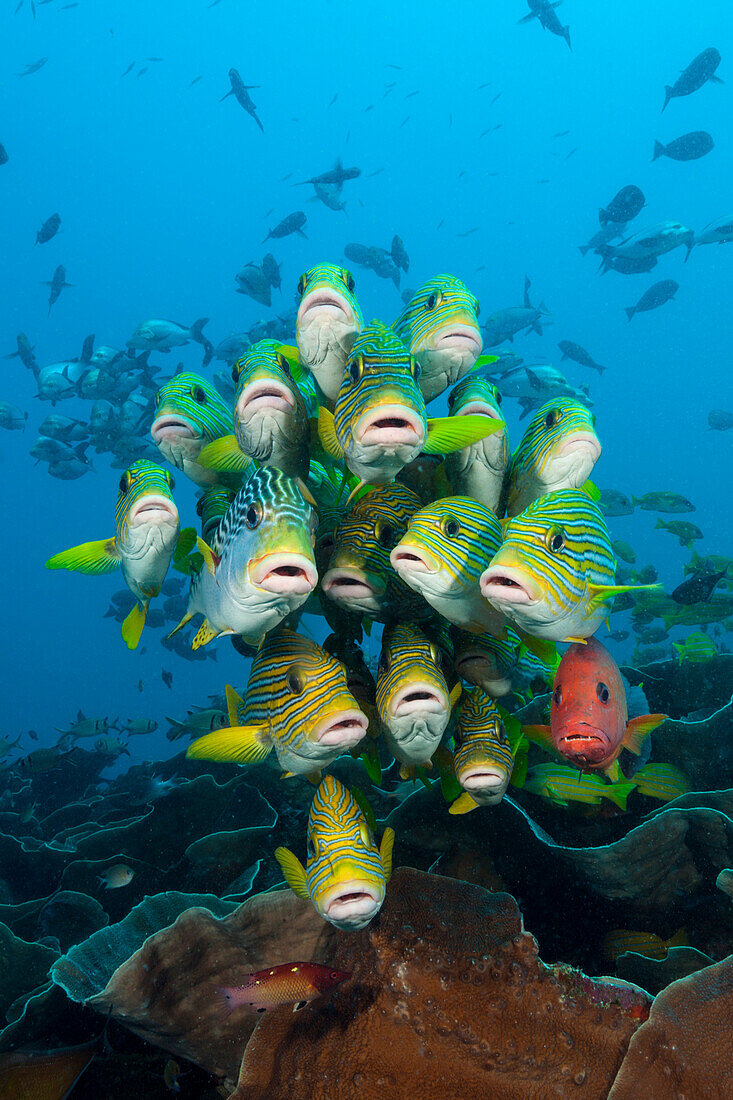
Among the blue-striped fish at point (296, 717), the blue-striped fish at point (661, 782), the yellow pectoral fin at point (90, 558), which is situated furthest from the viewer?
the blue-striped fish at point (661, 782)

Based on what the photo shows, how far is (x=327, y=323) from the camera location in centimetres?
199

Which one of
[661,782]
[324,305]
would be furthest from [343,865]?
[661,782]

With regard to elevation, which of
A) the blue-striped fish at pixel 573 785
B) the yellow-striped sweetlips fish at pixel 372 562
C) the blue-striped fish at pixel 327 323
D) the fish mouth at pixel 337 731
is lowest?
the blue-striped fish at pixel 573 785

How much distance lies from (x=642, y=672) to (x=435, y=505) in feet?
13.2

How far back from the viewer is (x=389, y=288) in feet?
308

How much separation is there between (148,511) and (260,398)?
52cm

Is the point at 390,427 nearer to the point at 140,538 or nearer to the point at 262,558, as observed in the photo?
the point at 262,558

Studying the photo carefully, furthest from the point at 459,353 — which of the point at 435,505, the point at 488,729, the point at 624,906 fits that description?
the point at 624,906

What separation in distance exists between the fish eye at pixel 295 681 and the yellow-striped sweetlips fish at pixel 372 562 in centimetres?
32

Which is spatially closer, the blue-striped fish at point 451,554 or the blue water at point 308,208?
→ the blue-striped fish at point 451,554

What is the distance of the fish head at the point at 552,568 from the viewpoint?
1.42 metres

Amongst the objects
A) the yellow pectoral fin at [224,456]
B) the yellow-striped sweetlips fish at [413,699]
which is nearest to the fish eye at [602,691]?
the yellow-striped sweetlips fish at [413,699]

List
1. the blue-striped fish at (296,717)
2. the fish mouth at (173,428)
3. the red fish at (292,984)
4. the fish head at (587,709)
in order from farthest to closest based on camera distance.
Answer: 1. the fish mouth at (173,428)
2. the red fish at (292,984)
3. the blue-striped fish at (296,717)
4. the fish head at (587,709)

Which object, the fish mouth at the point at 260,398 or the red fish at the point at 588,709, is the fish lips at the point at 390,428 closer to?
the fish mouth at the point at 260,398
